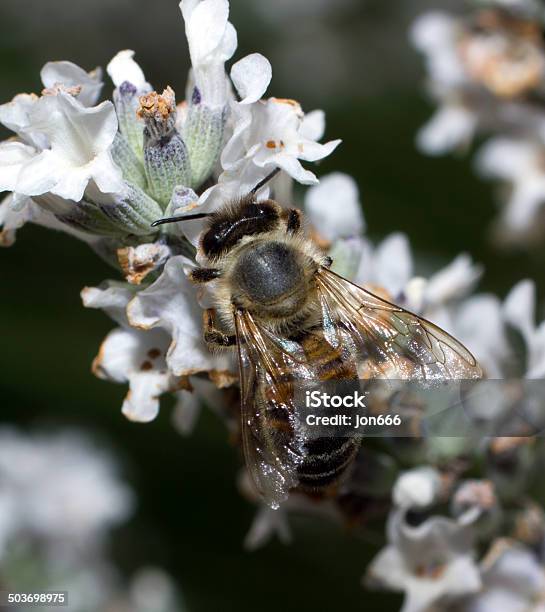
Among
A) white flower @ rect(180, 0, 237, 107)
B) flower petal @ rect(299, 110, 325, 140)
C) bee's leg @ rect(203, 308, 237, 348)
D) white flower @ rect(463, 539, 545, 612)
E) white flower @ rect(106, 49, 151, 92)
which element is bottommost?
white flower @ rect(463, 539, 545, 612)


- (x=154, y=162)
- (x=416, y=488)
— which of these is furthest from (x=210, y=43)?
(x=416, y=488)

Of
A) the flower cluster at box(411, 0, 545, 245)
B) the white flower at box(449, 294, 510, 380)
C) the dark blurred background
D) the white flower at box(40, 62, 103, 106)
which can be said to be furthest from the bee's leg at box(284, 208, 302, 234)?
the flower cluster at box(411, 0, 545, 245)

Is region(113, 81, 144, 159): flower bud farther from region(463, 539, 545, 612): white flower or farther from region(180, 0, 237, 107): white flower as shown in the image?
region(463, 539, 545, 612): white flower

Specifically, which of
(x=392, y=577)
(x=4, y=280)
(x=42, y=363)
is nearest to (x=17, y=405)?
(x=42, y=363)

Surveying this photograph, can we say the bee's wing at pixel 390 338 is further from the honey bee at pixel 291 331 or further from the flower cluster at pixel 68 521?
the flower cluster at pixel 68 521

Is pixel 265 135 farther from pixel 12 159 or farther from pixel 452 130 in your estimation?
pixel 452 130
